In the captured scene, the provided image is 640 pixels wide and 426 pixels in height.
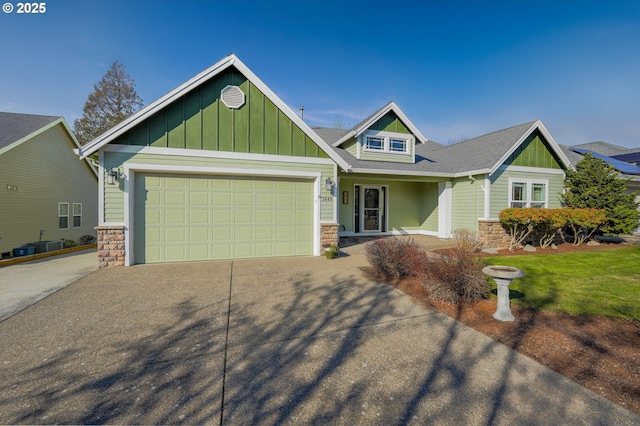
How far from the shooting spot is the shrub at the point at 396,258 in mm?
6023

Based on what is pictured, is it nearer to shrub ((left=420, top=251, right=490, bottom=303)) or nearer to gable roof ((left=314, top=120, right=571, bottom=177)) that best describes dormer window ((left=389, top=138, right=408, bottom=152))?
gable roof ((left=314, top=120, right=571, bottom=177))

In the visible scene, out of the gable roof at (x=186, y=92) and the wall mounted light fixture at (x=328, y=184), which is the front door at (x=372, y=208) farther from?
the gable roof at (x=186, y=92)

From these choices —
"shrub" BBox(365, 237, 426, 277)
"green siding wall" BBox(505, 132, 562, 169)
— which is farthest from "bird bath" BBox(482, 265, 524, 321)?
"green siding wall" BBox(505, 132, 562, 169)

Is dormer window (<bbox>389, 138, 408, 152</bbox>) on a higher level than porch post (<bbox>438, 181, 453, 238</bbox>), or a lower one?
higher

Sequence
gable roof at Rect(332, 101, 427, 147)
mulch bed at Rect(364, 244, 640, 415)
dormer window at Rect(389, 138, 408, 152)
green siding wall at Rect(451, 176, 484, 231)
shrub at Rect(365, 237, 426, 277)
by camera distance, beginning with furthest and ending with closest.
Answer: dormer window at Rect(389, 138, 408, 152)
gable roof at Rect(332, 101, 427, 147)
green siding wall at Rect(451, 176, 484, 231)
shrub at Rect(365, 237, 426, 277)
mulch bed at Rect(364, 244, 640, 415)

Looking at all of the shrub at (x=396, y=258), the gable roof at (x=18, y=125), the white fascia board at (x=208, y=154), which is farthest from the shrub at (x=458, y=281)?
the gable roof at (x=18, y=125)

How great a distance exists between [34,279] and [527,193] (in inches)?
636

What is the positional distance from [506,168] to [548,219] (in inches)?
98.8

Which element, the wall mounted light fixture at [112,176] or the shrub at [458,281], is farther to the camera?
the wall mounted light fixture at [112,176]

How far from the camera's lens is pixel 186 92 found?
24.1 feet

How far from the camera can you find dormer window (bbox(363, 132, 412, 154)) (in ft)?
39.6

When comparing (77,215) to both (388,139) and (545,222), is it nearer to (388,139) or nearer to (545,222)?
(388,139)

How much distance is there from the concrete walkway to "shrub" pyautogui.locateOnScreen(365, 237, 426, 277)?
6.53 meters

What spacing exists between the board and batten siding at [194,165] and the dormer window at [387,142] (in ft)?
13.1
